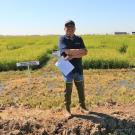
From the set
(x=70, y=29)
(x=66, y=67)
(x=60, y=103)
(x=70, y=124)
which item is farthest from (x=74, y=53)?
(x=60, y=103)

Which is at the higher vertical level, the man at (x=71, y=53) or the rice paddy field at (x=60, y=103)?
the man at (x=71, y=53)

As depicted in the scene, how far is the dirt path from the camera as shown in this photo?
21.4 feet

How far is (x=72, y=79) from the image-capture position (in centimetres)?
709

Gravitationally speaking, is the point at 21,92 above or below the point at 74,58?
below

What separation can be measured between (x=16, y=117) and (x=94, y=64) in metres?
9.69

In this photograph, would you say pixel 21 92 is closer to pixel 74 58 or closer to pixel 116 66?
pixel 74 58

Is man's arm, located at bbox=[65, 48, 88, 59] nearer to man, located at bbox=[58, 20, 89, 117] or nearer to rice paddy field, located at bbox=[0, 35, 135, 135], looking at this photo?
man, located at bbox=[58, 20, 89, 117]

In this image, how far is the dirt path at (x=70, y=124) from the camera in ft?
21.4

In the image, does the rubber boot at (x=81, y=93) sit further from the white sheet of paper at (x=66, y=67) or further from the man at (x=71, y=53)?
the white sheet of paper at (x=66, y=67)

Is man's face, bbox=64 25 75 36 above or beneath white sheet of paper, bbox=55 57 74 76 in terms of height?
above

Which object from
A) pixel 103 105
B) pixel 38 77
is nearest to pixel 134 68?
pixel 38 77

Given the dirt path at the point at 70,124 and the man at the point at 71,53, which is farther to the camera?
the man at the point at 71,53

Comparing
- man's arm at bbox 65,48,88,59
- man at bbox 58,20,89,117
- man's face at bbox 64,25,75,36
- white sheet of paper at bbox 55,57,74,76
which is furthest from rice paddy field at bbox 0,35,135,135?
man's face at bbox 64,25,75,36

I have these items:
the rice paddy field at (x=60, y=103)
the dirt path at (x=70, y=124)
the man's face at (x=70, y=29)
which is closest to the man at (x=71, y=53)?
the man's face at (x=70, y=29)
